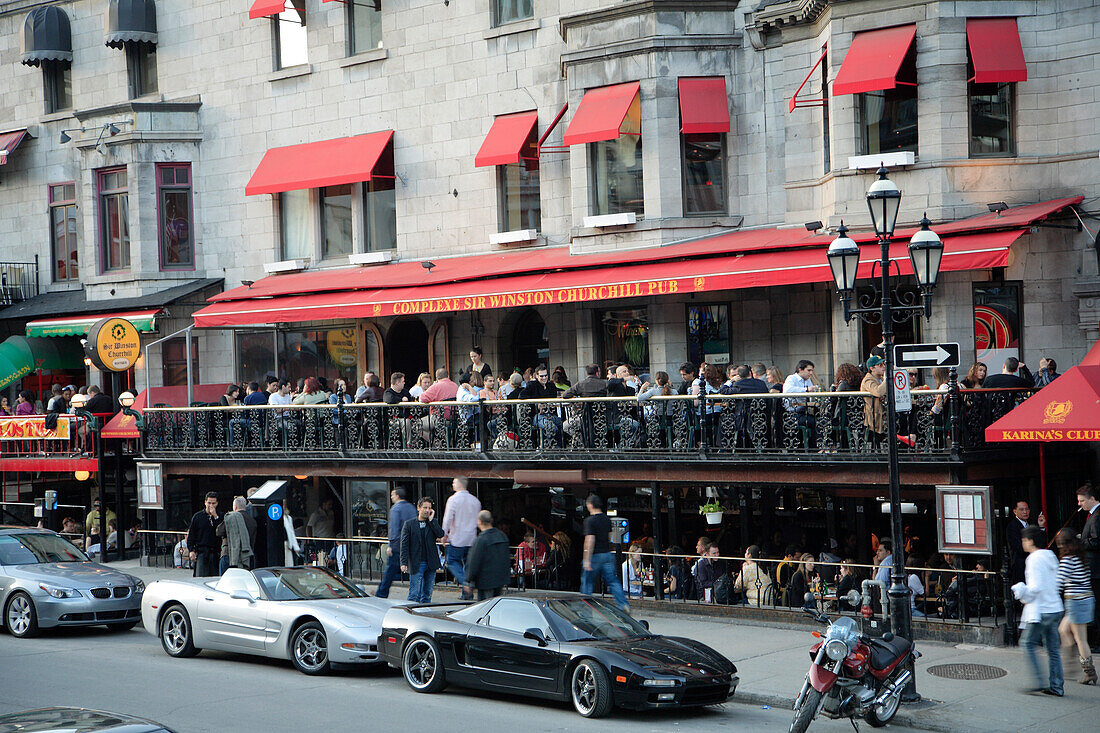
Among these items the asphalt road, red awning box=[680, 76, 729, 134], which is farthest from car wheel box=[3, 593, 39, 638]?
red awning box=[680, 76, 729, 134]

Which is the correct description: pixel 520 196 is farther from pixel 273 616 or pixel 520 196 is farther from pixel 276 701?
pixel 276 701

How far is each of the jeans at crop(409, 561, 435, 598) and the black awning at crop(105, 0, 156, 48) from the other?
695 inches

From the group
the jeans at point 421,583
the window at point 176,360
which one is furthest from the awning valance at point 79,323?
the jeans at point 421,583

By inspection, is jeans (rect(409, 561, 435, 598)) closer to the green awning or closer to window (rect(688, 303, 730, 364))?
window (rect(688, 303, 730, 364))

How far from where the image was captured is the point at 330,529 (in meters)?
23.7

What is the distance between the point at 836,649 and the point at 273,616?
6895 millimetres

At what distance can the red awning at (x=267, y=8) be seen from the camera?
85.0ft

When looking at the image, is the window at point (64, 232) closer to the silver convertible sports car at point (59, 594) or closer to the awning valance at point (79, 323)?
the awning valance at point (79, 323)

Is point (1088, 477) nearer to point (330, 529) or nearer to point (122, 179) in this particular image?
point (330, 529)

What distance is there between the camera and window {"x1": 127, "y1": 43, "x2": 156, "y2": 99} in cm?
2948

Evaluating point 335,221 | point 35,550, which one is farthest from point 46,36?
point 35,550

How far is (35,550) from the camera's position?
18172mm

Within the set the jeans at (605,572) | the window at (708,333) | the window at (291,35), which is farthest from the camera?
the window at (291,35)

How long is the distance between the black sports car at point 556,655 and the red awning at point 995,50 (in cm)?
1058
